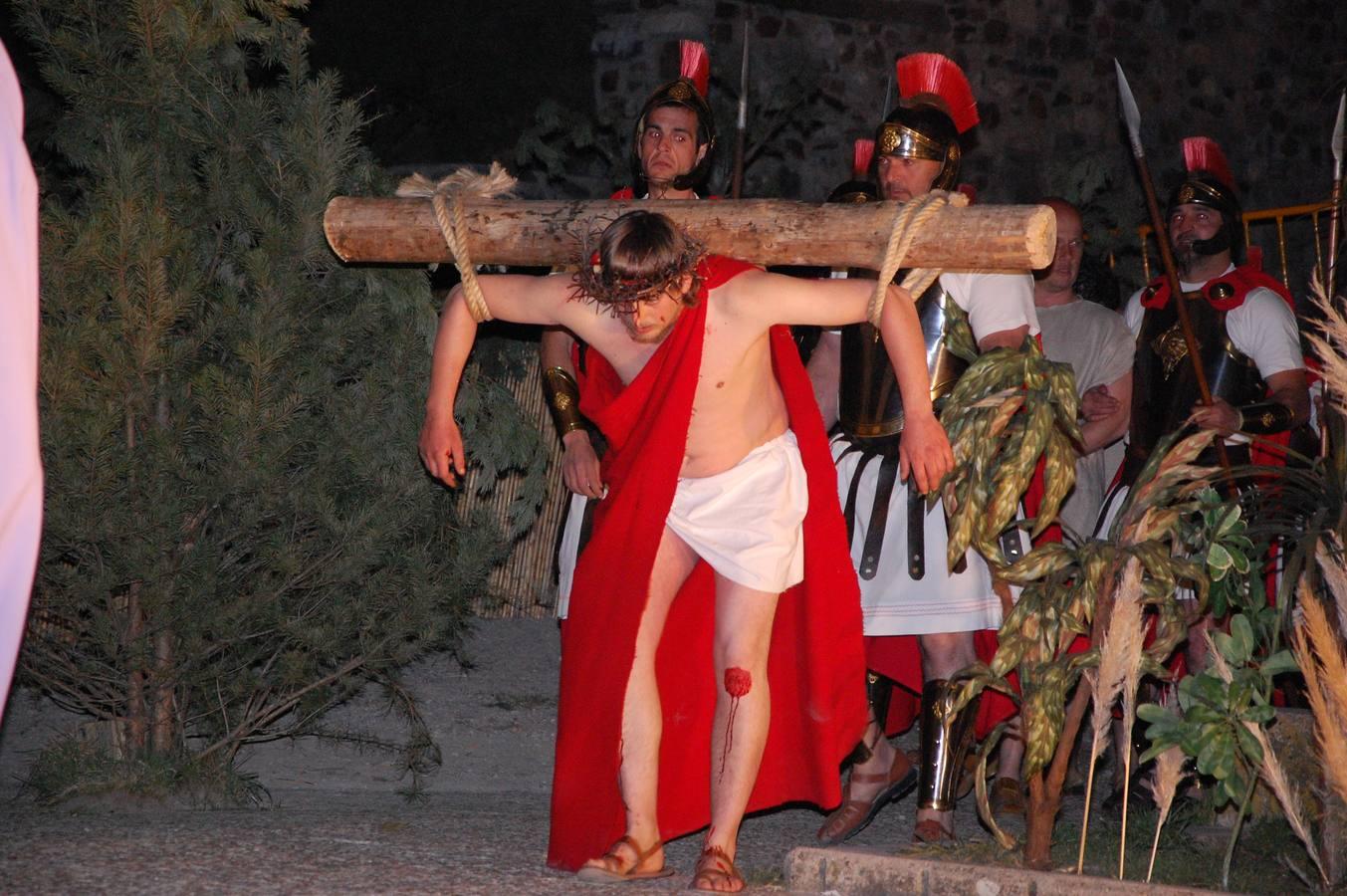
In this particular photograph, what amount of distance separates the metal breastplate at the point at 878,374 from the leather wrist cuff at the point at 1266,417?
1.17 m

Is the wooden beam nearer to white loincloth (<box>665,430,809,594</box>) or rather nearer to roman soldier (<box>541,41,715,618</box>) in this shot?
white loincloth (<box>665,430,809,594</box>)

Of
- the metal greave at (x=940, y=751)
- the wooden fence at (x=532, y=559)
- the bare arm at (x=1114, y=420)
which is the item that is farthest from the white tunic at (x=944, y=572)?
the wooden fence at (x=532, y=559)

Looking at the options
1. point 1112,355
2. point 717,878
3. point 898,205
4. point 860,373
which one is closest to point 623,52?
point 1112,355

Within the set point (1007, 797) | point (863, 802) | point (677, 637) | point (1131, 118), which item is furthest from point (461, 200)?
point (1007, 797)

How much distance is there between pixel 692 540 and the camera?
3756 millimetres

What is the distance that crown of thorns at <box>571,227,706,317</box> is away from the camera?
350cm

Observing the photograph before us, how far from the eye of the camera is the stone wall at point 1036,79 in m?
8.70

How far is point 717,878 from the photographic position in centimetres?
354

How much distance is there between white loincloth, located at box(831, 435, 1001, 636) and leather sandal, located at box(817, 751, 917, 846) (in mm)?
470

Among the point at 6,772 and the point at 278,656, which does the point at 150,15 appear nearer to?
the point at 278,656

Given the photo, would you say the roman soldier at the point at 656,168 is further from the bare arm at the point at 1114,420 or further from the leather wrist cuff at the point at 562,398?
the bare arm at the point at 1114,420

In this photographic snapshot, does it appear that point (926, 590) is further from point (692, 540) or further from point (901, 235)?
point (901, 235)

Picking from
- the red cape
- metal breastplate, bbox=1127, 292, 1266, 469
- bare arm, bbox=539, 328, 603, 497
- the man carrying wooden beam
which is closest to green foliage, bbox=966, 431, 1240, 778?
the man carrying wooden beam

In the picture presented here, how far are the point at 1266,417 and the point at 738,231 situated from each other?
2.14 m
